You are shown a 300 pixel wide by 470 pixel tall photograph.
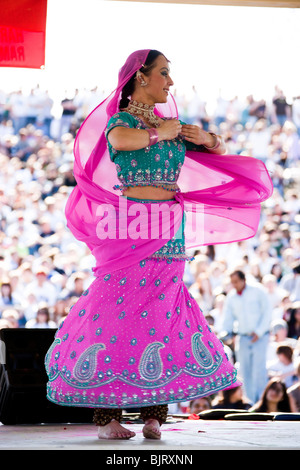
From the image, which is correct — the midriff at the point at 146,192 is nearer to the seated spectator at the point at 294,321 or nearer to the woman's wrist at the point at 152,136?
the woman's wrist at the point at 152,136

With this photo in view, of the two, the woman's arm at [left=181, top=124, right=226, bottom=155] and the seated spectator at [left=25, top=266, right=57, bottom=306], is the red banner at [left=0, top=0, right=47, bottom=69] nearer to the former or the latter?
the woman's arm at [left=181, top=124, right=226, bottom=155]

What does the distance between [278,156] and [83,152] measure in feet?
28.2

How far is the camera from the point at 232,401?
5.77m

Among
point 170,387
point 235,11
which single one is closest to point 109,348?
point 170,387

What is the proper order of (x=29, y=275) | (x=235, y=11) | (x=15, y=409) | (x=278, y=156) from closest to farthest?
(x=15, y=409) < (x=235, y=11) < (x=29, y=275) < (x=278, y=156)

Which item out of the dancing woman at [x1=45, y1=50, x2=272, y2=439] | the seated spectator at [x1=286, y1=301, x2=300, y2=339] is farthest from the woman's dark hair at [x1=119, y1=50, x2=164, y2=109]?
the seated spectator at [x1=286, y1=301, x2=300, y2=339]

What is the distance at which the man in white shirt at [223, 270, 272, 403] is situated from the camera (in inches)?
270

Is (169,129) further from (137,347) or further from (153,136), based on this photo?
(137,347)

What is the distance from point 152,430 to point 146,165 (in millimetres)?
1026

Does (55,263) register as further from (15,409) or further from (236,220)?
(236,220)

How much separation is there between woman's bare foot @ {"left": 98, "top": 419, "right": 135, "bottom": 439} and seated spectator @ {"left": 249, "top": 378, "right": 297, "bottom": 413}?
2.67 metres

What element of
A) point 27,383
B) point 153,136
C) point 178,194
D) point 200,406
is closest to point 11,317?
point 200,406

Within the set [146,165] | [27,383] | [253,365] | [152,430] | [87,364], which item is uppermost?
[146,165]

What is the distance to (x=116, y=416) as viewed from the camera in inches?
122
